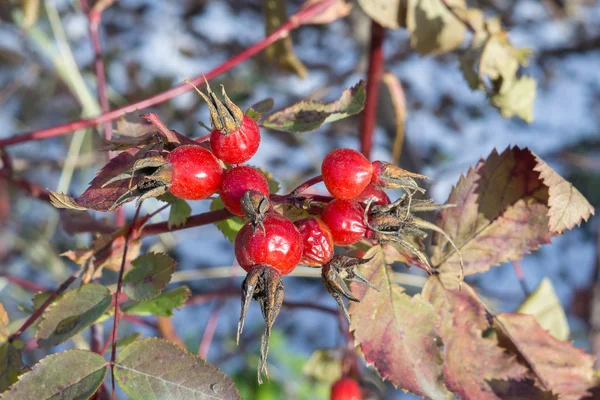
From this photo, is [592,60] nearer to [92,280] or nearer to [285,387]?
[285,387]

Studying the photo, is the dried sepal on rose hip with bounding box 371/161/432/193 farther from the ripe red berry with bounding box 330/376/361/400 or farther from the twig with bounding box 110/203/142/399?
the ripe red berry with bounding box 330/376/361/400

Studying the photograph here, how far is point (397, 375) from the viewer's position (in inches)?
21.7

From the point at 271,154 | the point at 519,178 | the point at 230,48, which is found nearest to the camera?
the point at 519,178

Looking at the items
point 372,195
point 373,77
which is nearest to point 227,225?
point 372,195

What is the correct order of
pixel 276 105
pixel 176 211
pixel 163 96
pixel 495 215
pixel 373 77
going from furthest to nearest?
pixel 276 105 < pixel 373 77 < pixel 163 96 < pixel 495 215 < pixel 176 211

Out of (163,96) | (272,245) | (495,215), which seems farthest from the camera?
(163,96)

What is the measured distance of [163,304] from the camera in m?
0.64

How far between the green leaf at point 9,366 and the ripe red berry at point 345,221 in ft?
1.15

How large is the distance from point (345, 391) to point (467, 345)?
1.11 feet

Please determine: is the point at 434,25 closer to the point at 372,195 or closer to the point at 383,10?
the point at 383,10

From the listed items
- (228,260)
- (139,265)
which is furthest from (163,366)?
(228,260)

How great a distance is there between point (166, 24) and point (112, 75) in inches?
13.2

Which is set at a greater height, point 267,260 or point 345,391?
point 267,260

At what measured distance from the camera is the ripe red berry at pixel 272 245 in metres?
0.44
